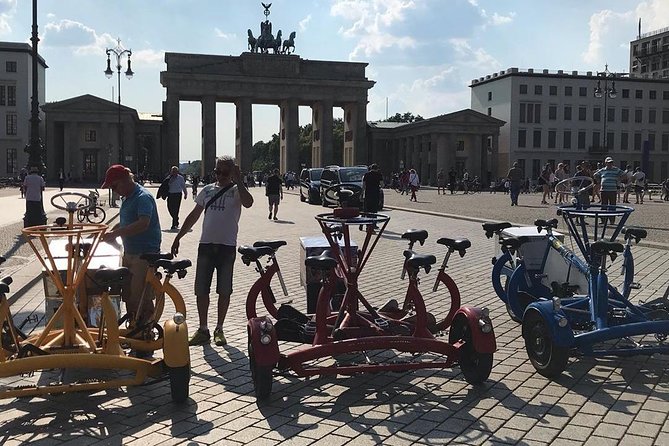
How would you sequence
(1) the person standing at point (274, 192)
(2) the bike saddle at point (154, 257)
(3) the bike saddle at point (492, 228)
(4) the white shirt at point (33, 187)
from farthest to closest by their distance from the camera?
1. (1) the person standing at point (274, 192)
2. (4) the white shirt at point (33, 187)
3. (3) the bike saddle at point (492, 228)
4. (2) the bike saddle at point (154, 257)

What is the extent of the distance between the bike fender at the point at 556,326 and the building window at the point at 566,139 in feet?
338

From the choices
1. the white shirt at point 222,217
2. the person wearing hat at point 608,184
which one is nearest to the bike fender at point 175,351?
the white shirt at point 222,217

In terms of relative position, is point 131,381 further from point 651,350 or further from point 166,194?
point 166,194

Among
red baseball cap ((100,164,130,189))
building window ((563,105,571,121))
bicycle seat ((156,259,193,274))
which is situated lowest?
bicycle seat ((156,259,193,274))

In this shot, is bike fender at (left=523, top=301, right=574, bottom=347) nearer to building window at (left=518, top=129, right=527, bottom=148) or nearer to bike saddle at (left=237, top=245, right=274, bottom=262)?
bike saddle at (left=237, top=245, right=274, bottom=262)

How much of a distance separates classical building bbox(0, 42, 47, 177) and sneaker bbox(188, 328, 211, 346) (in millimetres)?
96338

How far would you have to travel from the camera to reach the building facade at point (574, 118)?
10144 centimetres

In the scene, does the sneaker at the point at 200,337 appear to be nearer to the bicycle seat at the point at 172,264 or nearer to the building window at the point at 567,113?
the bicycle seat at the point at 172,264

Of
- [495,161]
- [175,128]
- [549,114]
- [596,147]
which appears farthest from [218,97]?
[596,147]

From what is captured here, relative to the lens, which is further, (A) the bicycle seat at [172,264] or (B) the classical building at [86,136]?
(B) the classical building at [86,136]

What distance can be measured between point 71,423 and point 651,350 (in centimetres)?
454

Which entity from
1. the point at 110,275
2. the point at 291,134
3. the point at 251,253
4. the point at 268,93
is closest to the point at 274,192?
the point at 251,253

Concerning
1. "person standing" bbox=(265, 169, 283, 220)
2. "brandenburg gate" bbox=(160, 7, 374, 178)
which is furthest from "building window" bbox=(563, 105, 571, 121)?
"person standing" bbox=(265, 169, 283, 220)

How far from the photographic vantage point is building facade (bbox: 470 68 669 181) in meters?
101
